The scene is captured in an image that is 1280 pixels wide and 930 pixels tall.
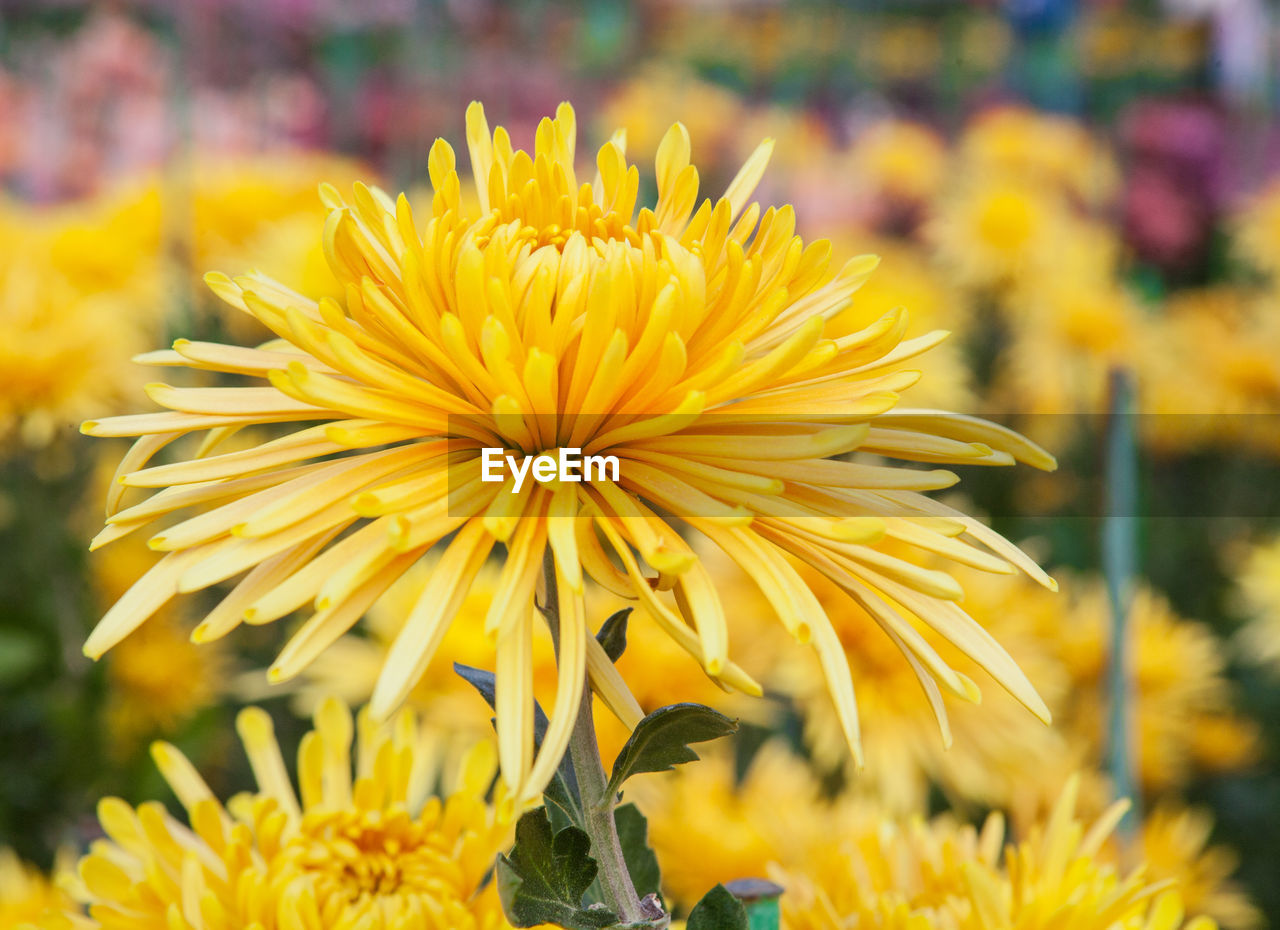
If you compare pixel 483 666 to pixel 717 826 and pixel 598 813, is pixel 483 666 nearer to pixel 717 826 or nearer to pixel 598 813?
pixel 717 826

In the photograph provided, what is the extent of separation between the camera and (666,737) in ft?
0.98

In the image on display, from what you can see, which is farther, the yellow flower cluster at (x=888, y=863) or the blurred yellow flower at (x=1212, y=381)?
the blurred yellow flower at (x=1212, y=381)

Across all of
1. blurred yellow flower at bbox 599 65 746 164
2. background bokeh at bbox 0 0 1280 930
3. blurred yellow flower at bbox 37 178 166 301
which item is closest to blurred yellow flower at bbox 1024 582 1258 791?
background bokeh at bbox 0 0 1280 930

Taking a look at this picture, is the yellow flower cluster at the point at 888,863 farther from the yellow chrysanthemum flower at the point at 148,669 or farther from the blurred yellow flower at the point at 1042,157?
the blurred yellow flower at the point at 1042,157

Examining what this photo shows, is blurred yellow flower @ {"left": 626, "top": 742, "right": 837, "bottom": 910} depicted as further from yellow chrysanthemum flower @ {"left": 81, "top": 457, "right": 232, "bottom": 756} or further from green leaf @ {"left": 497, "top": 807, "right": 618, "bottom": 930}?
yellow chrysanthemum flower @ {"left": 81, "top": 457, "right": 232, "bottom": 756}

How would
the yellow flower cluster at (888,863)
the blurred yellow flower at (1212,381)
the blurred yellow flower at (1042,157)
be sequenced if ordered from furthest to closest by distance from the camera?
the blurred yellow flower at (1042,157) → the blurred yellow flower at (1212,381) → the yellow flower cluster at (888,863)

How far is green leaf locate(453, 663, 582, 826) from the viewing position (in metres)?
0.31

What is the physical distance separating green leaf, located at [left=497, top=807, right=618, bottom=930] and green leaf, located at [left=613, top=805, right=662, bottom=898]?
0.22 feet

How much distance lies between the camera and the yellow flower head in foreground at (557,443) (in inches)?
10.7

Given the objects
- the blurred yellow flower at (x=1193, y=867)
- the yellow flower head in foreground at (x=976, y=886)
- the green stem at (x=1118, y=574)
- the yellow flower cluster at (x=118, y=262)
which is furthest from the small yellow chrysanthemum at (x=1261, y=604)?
the yellow flower cluster at (x=118, y=262)

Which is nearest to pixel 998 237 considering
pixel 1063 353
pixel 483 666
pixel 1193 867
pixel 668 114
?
pixel 1063 353

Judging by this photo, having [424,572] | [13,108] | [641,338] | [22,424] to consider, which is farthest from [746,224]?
[13,108]

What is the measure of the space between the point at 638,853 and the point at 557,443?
0.45 ft

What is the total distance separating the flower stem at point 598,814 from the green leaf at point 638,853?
0.04 metres
